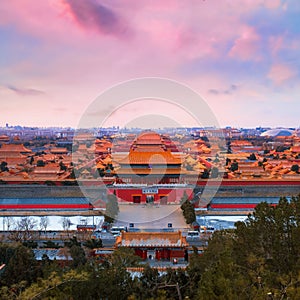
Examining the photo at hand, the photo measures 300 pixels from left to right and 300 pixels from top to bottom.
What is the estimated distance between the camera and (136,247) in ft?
31.1

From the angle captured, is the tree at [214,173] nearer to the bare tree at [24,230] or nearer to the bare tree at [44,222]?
the bare tree at [44,222]

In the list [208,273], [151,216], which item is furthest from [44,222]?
[208,273]

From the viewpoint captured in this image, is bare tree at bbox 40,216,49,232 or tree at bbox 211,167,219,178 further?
tree at bbox 211,167,219,178

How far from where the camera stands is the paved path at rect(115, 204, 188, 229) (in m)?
12.5

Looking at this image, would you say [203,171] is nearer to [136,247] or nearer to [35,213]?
[35,213]

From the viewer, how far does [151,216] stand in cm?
1354

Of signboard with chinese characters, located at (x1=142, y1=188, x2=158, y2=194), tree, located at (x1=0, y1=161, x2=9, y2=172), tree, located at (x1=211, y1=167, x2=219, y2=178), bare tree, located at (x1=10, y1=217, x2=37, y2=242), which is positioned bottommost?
bare tree, located at (x1=10, y1=217, x2=37, y2=242)

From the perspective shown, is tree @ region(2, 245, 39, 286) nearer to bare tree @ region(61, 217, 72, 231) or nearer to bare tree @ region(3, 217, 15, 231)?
bare tree @ region(61, 217, 72, 231)

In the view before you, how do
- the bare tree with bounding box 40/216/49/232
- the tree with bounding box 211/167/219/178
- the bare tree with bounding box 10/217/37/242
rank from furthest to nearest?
the tree with bounding box 211/167/219/178 → the bare tree with bounding box 40/216/49/232 → the bare tree with bounding box 10/217/37/242

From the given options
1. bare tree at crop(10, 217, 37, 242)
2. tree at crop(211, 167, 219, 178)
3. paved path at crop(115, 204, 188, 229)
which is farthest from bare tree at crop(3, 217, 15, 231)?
tree at crop(211, 167, 219, 178)

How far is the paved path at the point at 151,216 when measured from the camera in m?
12.5

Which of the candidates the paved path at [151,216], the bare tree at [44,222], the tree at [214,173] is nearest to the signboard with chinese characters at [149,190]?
the paved path at [151,216]

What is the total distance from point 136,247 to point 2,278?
3651mm

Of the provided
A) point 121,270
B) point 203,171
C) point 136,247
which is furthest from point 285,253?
point 203,171
